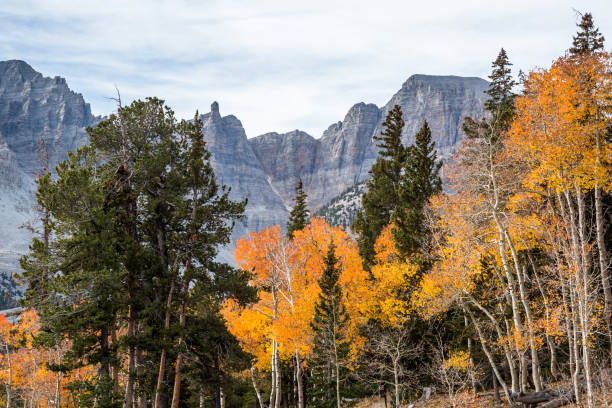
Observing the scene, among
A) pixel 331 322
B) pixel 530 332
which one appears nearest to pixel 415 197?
pixel 331 322

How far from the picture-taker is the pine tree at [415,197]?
87.1 ft

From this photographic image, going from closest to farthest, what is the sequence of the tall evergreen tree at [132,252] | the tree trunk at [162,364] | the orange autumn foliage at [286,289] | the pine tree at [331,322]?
the tall evergreen tree at [132,252] → the tree trunk at [162,364] → the pine tree at [331,322] → the orange autumn foliage at [286,289]

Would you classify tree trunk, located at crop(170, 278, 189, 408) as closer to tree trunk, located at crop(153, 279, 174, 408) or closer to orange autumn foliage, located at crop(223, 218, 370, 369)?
tree trunk, located at crop(153, 279, 174, 408)

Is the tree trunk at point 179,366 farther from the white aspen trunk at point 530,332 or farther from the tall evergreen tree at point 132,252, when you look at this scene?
the white aspen trunk at point 530,332

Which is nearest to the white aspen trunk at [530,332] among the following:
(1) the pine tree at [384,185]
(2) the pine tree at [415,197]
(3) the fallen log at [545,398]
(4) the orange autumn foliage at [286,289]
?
(3) the fallen log at [545,398]

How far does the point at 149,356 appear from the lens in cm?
1784

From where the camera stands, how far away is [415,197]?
1113 inches

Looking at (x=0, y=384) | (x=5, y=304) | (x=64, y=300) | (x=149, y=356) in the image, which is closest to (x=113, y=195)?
(x=64, y=300)

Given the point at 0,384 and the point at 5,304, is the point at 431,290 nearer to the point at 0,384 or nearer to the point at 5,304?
the point at 0,384

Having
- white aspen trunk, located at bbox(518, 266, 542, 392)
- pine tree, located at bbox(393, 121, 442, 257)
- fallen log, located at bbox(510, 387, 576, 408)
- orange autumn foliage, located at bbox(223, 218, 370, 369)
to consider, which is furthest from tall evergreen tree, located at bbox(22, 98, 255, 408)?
fallen log, located at bbox(510, 387, 576, 408)

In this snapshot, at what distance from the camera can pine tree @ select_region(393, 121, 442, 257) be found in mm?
26547

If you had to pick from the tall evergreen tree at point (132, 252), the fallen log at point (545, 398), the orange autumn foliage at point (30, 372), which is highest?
the tall evergreen tree at point (132, 252)

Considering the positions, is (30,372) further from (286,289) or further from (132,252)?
(132,252)

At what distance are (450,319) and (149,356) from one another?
17.3m
